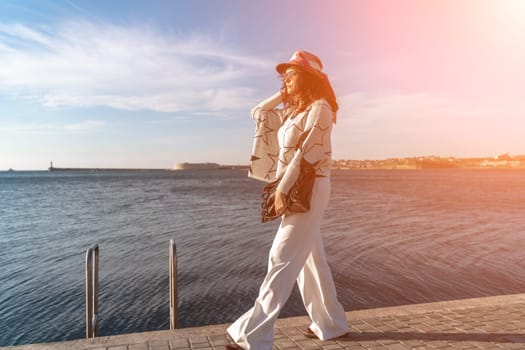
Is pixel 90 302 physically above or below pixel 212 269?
above

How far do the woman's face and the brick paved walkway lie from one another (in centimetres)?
214

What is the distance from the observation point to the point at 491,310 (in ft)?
16.4

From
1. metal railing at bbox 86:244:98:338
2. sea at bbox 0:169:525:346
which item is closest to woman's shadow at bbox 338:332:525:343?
metal railing at bbox 86:244:98:338

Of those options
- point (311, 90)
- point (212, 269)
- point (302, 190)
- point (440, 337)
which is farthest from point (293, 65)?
point (212, 269)

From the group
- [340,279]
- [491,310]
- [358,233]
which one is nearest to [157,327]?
[340,279]

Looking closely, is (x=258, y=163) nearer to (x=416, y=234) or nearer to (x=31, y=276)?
(x=31, y=276)

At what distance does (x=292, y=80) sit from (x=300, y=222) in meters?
1.16

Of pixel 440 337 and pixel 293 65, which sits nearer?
pixel 293 65

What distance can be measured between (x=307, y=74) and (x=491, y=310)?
3.36 m

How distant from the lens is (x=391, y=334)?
4168mm

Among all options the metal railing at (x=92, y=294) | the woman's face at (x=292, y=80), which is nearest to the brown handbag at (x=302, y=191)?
the woman's face at (x=292, y=80)

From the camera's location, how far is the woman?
3.57 meters

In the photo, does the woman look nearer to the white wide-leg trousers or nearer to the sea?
the white wide-leg trousers

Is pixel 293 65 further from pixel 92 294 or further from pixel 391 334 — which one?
pixel 92 294
